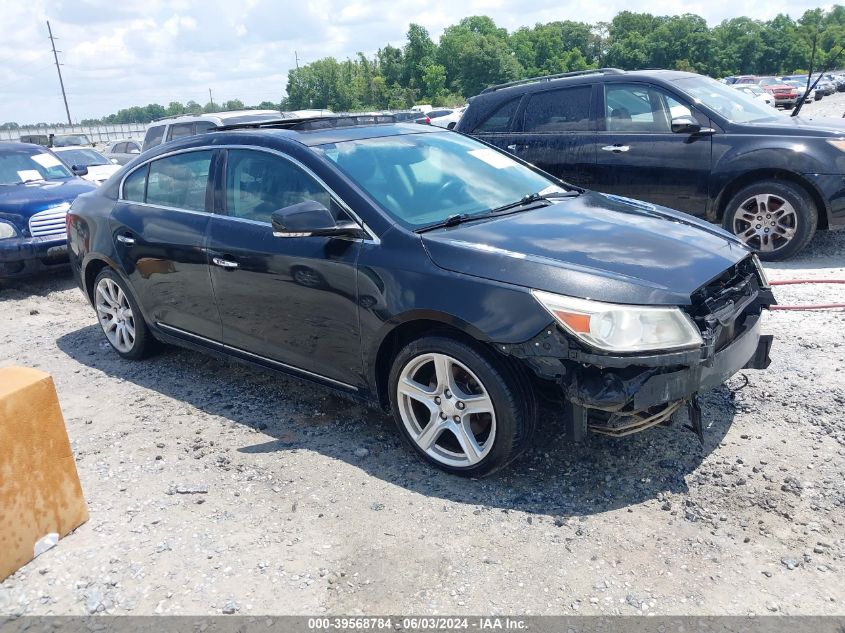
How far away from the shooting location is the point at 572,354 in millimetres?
3057

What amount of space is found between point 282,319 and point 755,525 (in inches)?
104

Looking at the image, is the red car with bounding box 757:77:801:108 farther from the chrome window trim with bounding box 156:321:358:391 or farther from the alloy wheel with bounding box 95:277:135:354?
the chrome window trim with bounding box 156:321:358:391

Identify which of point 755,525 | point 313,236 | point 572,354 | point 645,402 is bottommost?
point 755,525

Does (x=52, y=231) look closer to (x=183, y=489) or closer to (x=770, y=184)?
(x=183, y=489)

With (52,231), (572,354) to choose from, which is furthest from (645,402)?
(52,231)

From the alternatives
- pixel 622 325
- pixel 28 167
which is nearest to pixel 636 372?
pixel 622 325

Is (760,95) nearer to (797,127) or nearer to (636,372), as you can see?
(797,127)

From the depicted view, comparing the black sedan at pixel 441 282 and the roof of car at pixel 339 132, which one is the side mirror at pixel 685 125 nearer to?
the black sedan at pixel 441 282

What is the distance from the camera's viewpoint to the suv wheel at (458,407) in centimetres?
330

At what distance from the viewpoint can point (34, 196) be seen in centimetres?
859

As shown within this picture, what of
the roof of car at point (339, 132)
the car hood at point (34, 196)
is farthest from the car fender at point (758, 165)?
the car hood at point (34, 196)

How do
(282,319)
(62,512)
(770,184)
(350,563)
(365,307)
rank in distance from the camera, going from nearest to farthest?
(350,563)
(62,512)
(365,307)
(282,319)
(770,184)

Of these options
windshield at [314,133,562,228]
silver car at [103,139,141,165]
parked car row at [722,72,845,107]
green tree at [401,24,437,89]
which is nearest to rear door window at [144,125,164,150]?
silver car at [103,139,141,165]

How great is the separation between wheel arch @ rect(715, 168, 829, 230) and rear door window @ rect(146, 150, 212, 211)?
5.08 meters
